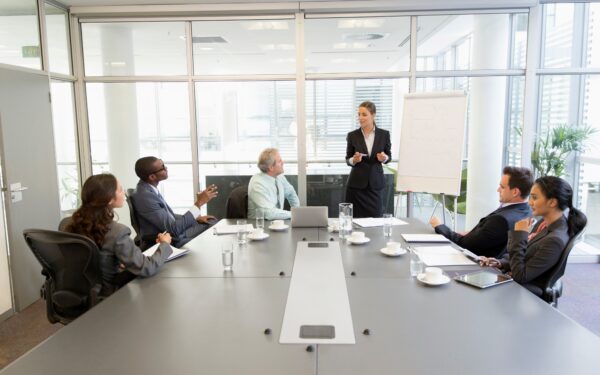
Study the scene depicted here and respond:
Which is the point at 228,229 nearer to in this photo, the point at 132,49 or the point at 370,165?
the point at 370,165

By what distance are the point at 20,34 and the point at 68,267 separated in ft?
9.30

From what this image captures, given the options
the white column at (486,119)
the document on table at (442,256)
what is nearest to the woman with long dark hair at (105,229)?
the document on table at (442,256)

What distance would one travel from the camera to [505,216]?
282 centimetres

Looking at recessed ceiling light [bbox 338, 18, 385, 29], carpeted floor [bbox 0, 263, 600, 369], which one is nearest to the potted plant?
carpeted floor [bbox 0, 263, 600, 369]

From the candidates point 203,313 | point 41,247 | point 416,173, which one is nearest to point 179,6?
point 416,173

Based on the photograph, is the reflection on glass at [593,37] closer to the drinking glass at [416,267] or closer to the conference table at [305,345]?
the conference table at [305,345]

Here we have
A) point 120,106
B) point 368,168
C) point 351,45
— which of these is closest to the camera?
point 368,168

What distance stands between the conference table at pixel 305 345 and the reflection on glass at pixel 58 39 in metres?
3.56

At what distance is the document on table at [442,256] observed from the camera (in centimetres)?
246

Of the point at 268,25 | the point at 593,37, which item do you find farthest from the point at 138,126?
the point at 593,37

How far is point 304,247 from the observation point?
9.37 ft

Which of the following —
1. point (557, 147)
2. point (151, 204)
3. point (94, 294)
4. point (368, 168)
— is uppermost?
point (557, 147)

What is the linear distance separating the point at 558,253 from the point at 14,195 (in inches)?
162

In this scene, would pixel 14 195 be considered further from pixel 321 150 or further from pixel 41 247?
pixel 321 150
